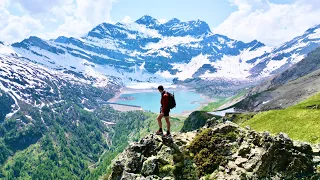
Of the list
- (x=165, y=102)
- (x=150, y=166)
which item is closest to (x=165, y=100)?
(x=165, y=102)

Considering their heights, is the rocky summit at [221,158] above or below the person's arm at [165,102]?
below

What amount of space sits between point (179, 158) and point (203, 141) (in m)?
3.88

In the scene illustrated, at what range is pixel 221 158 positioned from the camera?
27.8 m

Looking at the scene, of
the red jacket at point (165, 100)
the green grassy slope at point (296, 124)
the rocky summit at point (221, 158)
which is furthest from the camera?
the green grassy slope at point (296, 124)

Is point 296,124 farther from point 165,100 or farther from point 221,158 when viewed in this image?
point 165,100

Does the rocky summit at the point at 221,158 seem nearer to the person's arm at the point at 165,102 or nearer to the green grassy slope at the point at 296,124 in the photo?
the person's arm at the point at 165,102

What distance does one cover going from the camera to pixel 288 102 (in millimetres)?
156125

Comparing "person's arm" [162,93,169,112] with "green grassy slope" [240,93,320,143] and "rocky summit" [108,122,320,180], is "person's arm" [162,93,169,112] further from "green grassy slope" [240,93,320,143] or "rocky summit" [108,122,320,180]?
"green grassy slope" [240,93,320,143]

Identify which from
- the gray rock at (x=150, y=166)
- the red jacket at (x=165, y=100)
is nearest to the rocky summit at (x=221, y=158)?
the gray rock at (x=150, y=166)

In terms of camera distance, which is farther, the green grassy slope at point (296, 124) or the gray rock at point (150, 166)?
the green grassy slope at point (296, 124)

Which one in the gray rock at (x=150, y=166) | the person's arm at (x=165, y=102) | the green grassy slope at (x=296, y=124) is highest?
the person's arm at (x=165, y=102)

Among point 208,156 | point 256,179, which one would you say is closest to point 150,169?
point 208,156

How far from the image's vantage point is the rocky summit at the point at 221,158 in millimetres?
23688

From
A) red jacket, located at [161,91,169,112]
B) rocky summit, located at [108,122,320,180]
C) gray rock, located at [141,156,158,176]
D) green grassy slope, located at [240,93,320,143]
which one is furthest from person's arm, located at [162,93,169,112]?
green grassy slope, located at [240,93,320,143]
